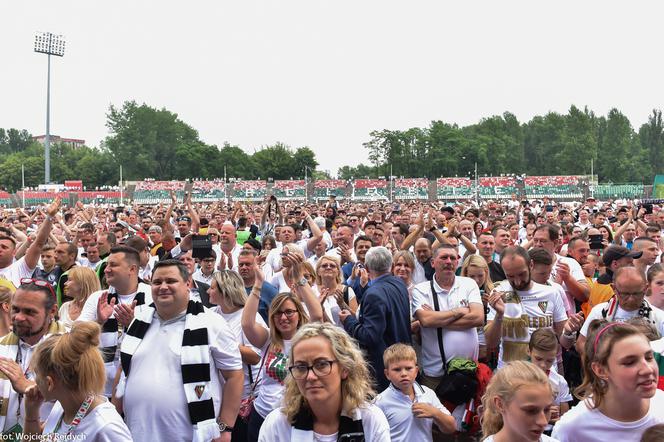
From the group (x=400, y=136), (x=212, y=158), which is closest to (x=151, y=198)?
(x=212, y=158)

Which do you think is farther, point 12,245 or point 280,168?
point 280,168

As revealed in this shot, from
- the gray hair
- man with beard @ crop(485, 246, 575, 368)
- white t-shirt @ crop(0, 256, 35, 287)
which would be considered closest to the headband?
man with beard @ crop(485, 246, 575, 368)

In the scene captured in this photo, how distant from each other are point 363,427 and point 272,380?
67.9 inches

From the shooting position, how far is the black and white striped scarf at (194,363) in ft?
12.4

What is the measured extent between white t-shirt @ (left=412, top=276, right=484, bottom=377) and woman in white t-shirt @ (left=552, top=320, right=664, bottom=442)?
6.93ft

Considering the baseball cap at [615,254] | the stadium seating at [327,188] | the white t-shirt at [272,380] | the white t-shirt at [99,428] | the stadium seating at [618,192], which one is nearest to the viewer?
the white t-shirt at [99,428]

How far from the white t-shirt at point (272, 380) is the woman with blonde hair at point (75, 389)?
1494 millimetres

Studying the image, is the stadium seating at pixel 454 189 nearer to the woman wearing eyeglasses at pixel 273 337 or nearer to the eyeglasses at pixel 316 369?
the woman wearing eyeglasses at pixel 273 337

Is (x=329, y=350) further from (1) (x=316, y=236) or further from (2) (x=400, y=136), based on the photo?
(2) (x=400, y=136)

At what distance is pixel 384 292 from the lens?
5.08 metres

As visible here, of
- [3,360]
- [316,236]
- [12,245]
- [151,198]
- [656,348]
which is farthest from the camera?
[151,198]

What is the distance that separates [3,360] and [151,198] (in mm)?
74768

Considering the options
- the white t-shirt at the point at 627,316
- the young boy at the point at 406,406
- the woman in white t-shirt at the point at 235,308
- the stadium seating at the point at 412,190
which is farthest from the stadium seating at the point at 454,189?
the young boy at the point at 406,406

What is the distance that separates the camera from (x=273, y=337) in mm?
4676
